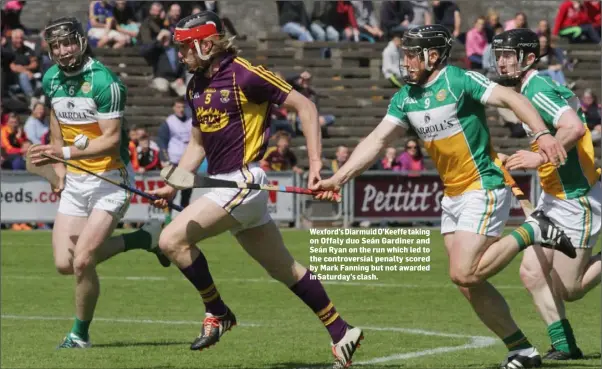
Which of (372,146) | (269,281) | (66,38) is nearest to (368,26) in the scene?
(269,281)

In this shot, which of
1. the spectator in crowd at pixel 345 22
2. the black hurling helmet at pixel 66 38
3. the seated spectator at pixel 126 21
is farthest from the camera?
the spectator in crowd at pixel 345 22

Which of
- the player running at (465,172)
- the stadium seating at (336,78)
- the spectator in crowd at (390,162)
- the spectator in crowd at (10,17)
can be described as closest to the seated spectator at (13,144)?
the spectator in crowd at (10,17)

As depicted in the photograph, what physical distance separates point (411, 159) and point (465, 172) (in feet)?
50.8

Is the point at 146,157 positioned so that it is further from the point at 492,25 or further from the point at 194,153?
the point at 194,153

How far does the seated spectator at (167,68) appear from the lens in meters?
27.0

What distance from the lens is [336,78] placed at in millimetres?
29594

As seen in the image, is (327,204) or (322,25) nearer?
(327,204)

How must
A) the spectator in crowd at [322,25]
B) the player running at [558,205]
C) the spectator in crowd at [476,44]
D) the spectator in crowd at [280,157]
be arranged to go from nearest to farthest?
the player running at [558,205] → the spectator in crowd at [280,157] → the spectator in crowd at [476,44] → the spectator in crowd at [322,25]

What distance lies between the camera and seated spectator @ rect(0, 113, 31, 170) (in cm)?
2273

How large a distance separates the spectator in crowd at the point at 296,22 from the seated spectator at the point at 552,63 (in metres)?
5.04

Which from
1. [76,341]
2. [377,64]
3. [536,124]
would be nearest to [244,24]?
[377,64]

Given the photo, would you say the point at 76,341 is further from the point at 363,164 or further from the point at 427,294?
the point at 427,294

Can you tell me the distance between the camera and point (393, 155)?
2386cm

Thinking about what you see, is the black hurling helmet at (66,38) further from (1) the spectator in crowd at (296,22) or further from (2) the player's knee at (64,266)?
(1) the spectator in crowd at (296,22)
